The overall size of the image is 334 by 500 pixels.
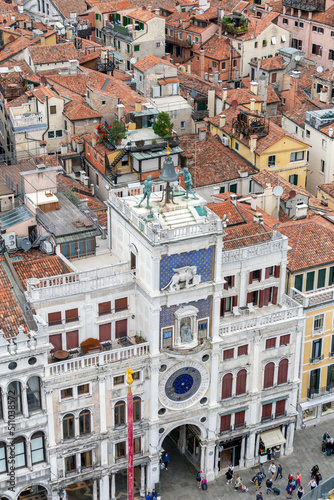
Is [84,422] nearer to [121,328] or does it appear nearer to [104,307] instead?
[121,328]

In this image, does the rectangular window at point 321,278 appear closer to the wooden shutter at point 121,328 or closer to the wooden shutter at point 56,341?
the wooden shutter at point 121,328

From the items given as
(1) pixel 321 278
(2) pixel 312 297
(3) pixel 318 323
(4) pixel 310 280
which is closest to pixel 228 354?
(2) pixel 312 297

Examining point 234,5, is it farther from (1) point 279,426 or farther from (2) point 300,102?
Result: (1) point 279,426

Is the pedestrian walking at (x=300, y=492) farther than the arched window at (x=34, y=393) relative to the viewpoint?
Yes

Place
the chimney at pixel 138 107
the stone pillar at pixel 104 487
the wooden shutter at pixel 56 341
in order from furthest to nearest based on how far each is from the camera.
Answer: the chimney at pixel 138 107, the stone pillar at pixel 104 487, the wooden shutter at pixel 56 341

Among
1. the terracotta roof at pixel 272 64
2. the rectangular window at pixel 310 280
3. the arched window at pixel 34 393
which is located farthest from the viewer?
the terracotta roof at pixel 272 64

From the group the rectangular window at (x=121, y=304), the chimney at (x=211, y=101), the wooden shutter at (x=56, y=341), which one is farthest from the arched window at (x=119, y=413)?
the chimney at (x=211, y=101)

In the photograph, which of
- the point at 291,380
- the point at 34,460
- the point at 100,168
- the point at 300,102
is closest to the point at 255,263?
the point at 291,380
